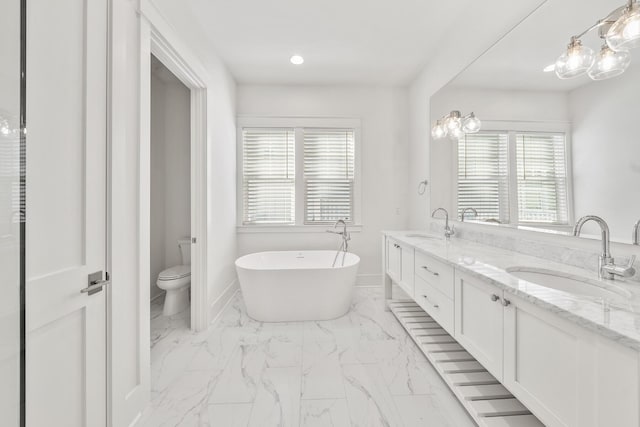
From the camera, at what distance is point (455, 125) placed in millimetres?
2451

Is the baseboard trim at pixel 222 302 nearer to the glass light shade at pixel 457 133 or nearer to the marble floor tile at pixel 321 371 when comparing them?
the marble floor tile at pixel 321 371

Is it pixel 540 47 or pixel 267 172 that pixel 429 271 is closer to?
pixel 540 47

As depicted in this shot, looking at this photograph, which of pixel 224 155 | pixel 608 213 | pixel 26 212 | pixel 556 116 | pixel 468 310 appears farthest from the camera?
pixel 224 155

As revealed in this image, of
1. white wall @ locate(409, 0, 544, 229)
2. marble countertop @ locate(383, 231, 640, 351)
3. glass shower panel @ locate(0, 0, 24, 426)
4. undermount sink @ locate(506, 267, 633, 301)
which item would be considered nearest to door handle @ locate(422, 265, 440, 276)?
marble countertop @ locate(383, 231, 640, 351)

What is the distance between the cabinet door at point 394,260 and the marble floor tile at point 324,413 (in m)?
1.24

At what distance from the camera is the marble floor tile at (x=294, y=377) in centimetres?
145

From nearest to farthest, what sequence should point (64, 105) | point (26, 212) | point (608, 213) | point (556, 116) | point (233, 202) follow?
point (26, 212)
point (64, 105)
point (608, 213)
point (556, 116)
point (233, 202)

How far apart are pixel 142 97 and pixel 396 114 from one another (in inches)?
118

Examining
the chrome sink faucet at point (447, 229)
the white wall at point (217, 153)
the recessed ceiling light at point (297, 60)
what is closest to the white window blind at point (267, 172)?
the white wall at point (217, 153)

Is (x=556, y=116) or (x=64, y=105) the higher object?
(x=556, y=116)

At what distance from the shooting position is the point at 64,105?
101 centimetres

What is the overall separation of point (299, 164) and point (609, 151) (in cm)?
282

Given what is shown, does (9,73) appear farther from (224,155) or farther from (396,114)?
(396,114)

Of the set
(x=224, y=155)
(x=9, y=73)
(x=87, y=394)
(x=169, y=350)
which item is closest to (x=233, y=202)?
(x=224, y=155)
